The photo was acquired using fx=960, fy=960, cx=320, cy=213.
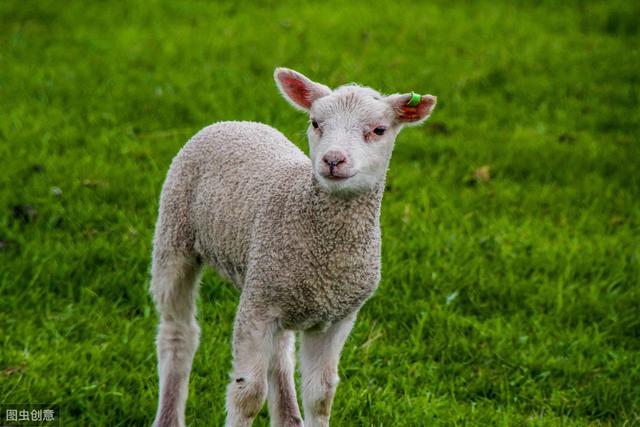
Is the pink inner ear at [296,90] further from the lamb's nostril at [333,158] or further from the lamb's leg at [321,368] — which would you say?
the lamb's leg at [321,368]

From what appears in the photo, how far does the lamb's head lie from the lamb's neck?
0.21 feet

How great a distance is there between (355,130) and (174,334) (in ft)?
4.60

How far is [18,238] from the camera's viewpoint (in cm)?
553

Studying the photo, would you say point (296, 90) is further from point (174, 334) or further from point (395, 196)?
point (395, 196)

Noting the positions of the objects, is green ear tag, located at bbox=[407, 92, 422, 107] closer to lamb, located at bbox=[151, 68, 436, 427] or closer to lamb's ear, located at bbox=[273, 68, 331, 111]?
lamb, located at bbox=[151, 68, 436, 427]

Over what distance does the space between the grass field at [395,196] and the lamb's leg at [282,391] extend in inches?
13.9

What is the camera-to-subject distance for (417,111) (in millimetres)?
3500

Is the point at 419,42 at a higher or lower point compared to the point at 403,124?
lower

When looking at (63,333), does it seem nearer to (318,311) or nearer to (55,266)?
(55,266)

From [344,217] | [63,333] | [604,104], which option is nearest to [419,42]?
[604,104]

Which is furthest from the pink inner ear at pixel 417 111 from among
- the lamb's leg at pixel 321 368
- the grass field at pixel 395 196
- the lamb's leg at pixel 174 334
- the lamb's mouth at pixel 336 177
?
the grass field at pixel 395 196

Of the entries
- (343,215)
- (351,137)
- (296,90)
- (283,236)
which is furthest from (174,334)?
(351,137)

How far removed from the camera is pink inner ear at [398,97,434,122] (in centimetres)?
348

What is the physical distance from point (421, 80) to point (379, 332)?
12.2 feet
